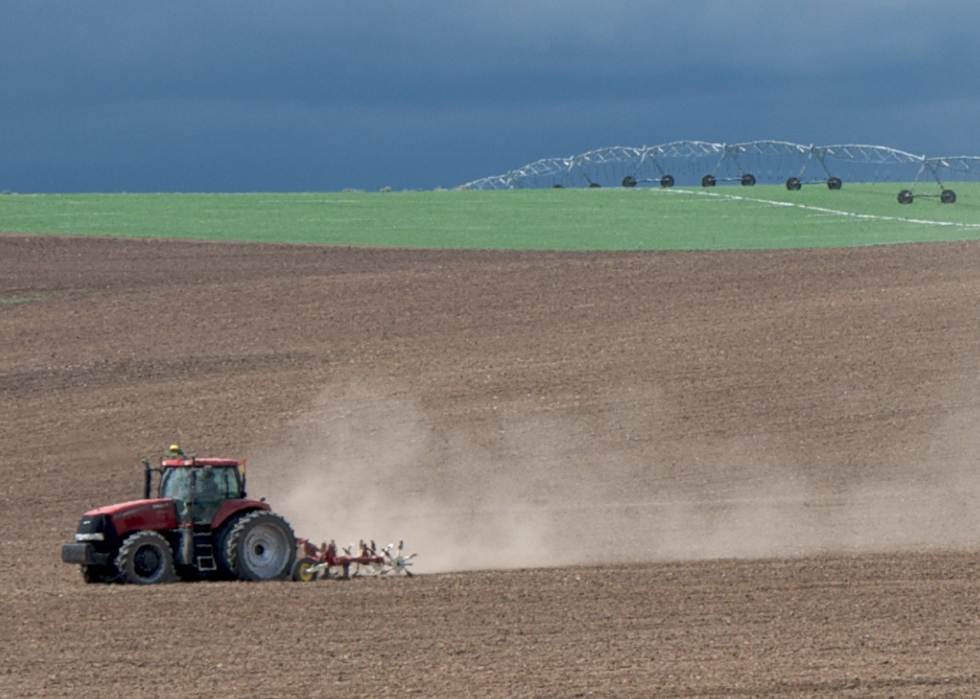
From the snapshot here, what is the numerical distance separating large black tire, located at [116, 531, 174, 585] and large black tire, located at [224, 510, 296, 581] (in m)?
0.65

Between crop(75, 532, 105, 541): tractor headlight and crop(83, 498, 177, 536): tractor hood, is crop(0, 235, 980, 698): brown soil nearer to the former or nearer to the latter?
crop(75, 532, 105, 541): tractor headlight

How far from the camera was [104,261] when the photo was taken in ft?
138

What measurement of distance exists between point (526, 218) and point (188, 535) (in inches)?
1552

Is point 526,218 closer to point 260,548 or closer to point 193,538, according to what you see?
point 260,548

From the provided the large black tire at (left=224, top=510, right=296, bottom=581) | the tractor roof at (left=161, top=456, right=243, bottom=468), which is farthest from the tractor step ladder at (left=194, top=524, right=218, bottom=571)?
the tractor roof at (left=161, top=456, right=243, bottom=468)

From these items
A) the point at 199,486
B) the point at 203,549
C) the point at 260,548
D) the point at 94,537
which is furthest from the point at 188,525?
the point at 94,537

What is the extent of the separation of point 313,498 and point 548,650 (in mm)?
11665

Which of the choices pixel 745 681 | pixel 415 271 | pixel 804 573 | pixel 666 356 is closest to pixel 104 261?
pixel 415 271

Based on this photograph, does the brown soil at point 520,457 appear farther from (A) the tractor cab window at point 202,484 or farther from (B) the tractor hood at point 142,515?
(A) the tractor cab window at point 202,484

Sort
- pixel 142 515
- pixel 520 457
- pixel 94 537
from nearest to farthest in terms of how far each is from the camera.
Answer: pixel 94 537, pixel 142 515, pixel 520 457

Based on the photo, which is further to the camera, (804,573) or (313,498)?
(313,498)

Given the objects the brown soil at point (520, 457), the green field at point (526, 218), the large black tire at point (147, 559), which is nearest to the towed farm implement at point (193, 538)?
the large black tire at point (147, 559)

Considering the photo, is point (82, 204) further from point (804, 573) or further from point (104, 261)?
point (804, 573)

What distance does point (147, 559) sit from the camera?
16500 millimetres
